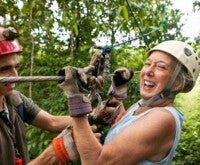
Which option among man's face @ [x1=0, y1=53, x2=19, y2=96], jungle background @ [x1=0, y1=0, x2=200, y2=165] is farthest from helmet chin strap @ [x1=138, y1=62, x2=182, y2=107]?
jungle background @ [x1=0, y1=0, x2=200, y2=165]

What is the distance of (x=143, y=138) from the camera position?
6.07ft

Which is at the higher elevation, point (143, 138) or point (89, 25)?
point (89, 25)

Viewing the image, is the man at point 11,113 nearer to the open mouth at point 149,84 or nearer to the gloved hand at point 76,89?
the gloved hand at point 76,89

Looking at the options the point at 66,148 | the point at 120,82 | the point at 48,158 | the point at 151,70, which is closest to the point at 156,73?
the point at 151,70

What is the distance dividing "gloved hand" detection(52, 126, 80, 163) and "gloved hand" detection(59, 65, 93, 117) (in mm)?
181

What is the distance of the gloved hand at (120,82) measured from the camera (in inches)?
104

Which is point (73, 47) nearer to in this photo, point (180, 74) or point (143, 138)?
point (180, 74)

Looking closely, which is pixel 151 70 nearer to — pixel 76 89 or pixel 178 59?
pixel 178 59

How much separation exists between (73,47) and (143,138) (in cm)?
332

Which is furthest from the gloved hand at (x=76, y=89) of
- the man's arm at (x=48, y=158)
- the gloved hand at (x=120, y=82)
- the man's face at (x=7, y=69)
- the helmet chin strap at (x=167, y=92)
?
the gloved hand at (x=120, y=82)

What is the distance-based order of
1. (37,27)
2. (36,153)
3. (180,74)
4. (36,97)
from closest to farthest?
A: (180,74)
(36,153)
(37,27)
(36,97)

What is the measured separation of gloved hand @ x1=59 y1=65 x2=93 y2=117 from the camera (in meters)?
1.77

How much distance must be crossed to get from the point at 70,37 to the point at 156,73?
294 cm

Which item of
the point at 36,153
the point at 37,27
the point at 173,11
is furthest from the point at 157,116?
the point at 173,11
